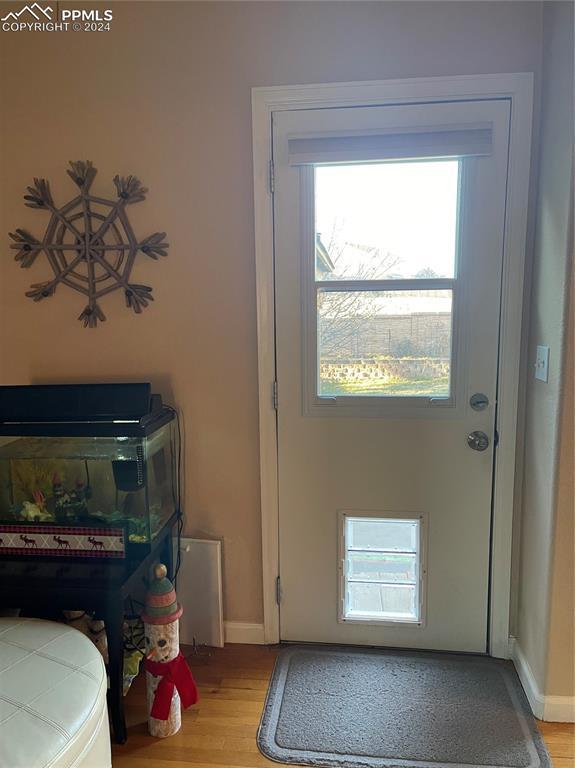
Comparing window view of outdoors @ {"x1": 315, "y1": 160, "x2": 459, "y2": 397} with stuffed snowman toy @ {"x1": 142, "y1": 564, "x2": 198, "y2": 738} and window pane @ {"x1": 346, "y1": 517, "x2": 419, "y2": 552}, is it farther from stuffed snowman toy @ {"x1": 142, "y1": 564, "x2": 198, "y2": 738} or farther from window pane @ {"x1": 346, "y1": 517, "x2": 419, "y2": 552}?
stuffed snowman toy @ {"x1": 142, "y1": 564, "x2": 198, "y2": 738}

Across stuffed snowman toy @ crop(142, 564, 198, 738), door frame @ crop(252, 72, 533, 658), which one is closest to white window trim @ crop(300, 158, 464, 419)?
door frame @ crop(252, 72, 533, 658)

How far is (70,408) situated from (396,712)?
1.51 meters

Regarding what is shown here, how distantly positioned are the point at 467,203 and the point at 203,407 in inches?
47.8

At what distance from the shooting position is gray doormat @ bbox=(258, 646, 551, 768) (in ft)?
5.13

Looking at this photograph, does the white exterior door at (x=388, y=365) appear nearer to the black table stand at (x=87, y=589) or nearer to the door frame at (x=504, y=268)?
the door frame at (x=504, y=268)

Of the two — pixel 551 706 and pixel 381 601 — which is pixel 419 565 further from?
pixel 551 706

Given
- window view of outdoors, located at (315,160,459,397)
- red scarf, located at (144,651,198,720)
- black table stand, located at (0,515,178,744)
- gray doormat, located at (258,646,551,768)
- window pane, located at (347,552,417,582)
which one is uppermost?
window view of outdoors, located at (315,160,459,397)

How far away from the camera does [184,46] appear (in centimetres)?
185

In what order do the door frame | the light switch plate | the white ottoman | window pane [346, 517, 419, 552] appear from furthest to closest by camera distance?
window pane [346, 517, 419, 552]
the door frame
the light switch plate
the white ottoman

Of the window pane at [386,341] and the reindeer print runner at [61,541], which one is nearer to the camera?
the reindeer print runner at [61,541]

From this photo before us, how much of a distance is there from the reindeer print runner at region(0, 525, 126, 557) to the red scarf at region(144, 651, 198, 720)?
1.21 ft

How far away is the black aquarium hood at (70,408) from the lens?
173cm

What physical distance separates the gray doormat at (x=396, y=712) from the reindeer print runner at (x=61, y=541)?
2.54ft

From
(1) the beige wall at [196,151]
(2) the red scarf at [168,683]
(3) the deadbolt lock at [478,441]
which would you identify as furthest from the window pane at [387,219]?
(2) the red scarf at [168,683]
